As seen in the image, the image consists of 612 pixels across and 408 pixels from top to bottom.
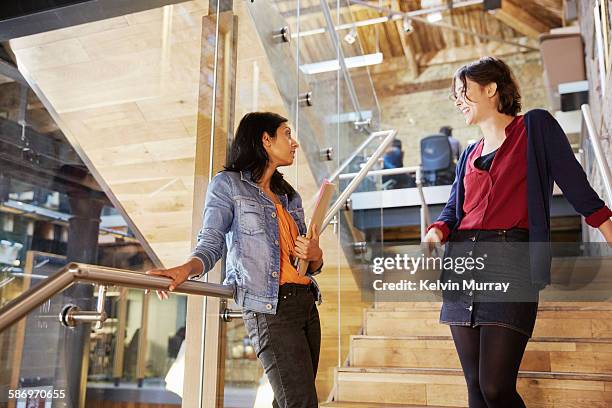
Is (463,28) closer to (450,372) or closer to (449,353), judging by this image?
(449,353)

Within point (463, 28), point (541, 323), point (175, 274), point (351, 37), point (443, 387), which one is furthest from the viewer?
point (463, 28)

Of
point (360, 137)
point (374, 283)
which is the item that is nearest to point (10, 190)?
point (374, 283)

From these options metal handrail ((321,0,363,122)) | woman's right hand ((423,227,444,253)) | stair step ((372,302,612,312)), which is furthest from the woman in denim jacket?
metal handrail ((321,0,363,122))

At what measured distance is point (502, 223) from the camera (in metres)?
1.67

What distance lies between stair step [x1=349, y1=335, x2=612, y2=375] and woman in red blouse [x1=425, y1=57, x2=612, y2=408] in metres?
1.24

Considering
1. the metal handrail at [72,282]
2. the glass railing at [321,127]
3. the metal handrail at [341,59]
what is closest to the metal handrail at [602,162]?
the glass railing at [321,127]

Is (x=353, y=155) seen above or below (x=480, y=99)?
above

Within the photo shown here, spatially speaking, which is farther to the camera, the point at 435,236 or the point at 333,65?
the point at 333,65

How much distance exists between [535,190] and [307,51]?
2.11 m

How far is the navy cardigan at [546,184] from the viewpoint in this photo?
1599 mm

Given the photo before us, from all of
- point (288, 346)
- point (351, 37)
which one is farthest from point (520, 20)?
point (288, 346)

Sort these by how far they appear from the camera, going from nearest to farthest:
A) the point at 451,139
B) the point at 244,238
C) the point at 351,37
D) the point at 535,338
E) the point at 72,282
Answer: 1. the point at 72,282
2. the point at 244,238
3. the point at 535,338
4. the point at 351,37
5. the point at 451,139

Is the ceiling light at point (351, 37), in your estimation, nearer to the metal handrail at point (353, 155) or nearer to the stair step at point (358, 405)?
the metal handrail at point (353, 155)

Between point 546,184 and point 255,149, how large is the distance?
843mm
